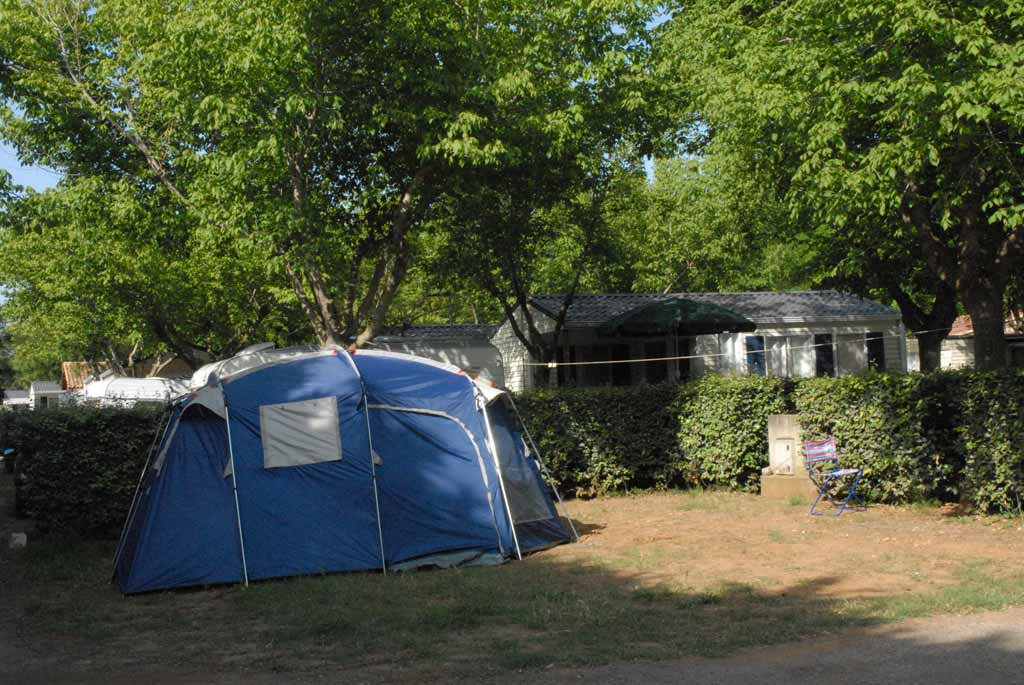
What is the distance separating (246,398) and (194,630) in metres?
2.63

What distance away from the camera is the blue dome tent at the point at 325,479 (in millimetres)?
9258

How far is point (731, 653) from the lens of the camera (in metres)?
6.31

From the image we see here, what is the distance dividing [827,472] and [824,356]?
1236 cm

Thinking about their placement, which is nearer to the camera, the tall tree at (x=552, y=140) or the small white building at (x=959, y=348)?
the tall tree at (x=552, y=140)

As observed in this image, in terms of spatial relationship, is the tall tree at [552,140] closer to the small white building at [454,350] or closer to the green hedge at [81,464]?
the small white building at [454,350]

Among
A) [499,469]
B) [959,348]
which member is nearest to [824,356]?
[959,348]

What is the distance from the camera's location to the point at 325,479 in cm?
970

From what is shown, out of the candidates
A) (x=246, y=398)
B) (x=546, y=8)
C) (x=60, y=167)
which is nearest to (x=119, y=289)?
(x=60, y=167)

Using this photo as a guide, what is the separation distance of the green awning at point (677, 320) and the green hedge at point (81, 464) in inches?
485

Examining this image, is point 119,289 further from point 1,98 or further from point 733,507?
point 733,507

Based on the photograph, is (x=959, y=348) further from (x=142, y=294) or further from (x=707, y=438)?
(x=142, y=294)

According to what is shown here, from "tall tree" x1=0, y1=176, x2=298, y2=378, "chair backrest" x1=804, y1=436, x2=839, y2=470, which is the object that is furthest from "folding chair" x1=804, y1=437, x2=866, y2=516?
"tall tree" x1=0, y1=176, x2=298, y2=378

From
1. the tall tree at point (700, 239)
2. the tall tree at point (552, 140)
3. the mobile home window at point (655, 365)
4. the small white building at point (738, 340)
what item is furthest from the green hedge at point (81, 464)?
the mobile home window at point (655, 365)

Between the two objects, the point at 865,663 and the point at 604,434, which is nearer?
the point at 865,663
